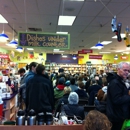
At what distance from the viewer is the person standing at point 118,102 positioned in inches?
92.9

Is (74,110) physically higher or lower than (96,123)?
lower

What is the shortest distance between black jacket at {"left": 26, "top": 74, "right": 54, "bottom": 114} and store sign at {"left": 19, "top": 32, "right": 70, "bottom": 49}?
7.71 ft

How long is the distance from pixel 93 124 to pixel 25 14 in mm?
5682

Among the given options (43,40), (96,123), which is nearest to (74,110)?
(96,123)

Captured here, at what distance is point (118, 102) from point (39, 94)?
4.91 ft

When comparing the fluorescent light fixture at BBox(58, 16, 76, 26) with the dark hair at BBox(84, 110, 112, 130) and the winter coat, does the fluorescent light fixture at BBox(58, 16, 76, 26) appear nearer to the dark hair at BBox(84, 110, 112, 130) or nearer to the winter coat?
the winter coat

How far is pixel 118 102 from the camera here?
2.34m

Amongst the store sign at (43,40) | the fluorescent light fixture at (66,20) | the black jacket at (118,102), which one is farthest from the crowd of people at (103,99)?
the fluorescent light fixture at (66,20)

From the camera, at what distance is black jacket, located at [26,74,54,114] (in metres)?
3.21

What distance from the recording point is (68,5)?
5.39 meters

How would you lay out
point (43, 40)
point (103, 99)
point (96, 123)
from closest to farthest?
point (96, 123) < point (103, 99) < point (43, 40)

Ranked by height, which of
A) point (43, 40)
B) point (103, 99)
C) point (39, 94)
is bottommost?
point (103, 99)

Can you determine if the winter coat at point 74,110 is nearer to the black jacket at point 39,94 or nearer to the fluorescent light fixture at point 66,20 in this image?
the black jacket at point 39,94

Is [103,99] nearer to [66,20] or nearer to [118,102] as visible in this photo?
[118,102]
